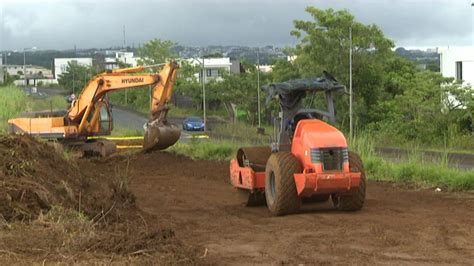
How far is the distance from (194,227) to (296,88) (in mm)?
3425

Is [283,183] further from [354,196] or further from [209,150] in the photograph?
[209,150]

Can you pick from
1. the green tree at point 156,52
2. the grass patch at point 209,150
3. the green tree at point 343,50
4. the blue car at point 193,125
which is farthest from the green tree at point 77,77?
the grass patch at point 209,150

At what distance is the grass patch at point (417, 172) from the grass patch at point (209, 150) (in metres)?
6.63

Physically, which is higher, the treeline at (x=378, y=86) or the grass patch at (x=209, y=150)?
the treeline at (x=378, y=86)

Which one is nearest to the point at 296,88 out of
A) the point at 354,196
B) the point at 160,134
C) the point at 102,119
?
the point at 354,196

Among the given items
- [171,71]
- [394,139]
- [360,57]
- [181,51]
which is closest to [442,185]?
[171,71]

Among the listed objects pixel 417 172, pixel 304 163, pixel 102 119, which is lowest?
pixel 417 172

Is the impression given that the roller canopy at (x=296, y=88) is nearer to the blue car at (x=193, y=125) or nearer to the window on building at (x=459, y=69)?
the blue car at (x=193, y=125)

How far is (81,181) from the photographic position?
13.0 meters

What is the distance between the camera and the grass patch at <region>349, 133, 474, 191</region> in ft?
57.0

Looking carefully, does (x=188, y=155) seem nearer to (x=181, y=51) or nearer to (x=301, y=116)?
(x=301, y=116)

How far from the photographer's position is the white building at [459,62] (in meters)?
63.1

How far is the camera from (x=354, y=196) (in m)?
13.7

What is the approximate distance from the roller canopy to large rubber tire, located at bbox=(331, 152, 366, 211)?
1.37 m
